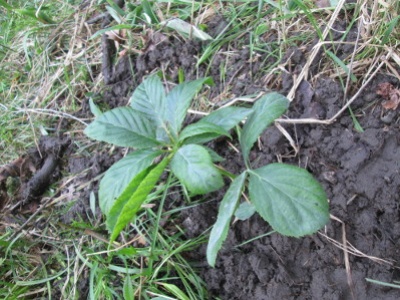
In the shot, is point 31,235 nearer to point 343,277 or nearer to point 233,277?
point 233,277

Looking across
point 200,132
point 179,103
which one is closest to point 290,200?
point 200,132

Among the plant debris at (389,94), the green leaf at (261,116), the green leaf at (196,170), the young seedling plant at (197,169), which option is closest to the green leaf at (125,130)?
the young seedling plant at (197,169)

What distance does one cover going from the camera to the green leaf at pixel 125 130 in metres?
1.12

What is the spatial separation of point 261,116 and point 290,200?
0.71ft

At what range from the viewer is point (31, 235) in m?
1.49

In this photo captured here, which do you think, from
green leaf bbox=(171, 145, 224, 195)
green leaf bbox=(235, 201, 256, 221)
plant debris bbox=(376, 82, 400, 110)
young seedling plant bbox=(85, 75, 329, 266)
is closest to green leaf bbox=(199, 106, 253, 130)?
young seedling plant bbox=(85, 75, 329, 266)

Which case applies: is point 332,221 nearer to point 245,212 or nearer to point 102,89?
point 245,212

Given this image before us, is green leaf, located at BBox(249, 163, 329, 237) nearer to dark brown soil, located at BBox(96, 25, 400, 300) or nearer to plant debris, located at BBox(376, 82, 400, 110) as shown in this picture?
dark brown soil, located at BBox(96, 25, 400, 300)

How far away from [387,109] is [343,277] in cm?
44

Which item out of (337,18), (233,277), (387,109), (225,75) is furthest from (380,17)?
(233,277)

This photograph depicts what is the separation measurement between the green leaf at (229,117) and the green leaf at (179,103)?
7 cm

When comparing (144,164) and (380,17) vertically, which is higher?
(380,17)

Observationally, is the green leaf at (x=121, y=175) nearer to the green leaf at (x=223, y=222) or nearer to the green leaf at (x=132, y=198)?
the green leaf at (x=132, y=198)

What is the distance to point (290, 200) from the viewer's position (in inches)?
38.1
